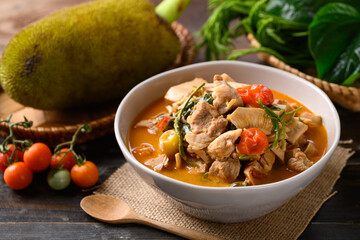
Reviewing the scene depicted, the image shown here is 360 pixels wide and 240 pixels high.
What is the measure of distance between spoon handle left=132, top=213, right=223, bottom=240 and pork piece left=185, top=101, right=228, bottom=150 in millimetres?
546

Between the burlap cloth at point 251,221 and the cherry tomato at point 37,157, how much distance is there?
1.60 feet

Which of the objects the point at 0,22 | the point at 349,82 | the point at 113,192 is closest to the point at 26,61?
the point at 113,192

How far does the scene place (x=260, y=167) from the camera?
2.52 metres

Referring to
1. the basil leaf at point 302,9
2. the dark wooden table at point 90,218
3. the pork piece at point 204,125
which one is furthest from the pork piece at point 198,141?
the basil leaf at point 302,9

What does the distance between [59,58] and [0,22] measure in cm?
204

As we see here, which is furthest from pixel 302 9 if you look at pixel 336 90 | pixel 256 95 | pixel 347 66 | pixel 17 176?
pixel 17 176

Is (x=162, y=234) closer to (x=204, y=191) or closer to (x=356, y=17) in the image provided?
(x=204, y=191)

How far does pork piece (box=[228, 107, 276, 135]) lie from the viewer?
2586 mm

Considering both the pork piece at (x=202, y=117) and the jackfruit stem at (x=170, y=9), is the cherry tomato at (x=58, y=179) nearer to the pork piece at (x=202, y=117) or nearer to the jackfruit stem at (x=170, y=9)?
the pork piece at (x=202, y=117)

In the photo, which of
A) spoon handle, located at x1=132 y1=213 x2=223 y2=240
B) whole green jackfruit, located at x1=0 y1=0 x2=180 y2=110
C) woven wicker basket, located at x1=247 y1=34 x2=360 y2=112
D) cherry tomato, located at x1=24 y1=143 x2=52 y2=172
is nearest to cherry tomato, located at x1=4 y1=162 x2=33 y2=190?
cherry tomato, located at x1=24 y1=143 x2=52 y2=172

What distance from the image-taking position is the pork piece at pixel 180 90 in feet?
10.2

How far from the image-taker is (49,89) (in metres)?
3.71

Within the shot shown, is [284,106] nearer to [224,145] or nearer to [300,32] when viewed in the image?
[224,145]

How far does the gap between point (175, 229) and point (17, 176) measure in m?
1.27
